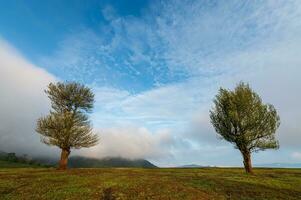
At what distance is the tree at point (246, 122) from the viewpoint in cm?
5269

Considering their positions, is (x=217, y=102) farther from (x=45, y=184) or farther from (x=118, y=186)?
(x=45, y=184)

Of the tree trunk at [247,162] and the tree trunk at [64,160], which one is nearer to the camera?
the tree trunk at [247,162]

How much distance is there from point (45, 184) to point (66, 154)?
86.8 feet

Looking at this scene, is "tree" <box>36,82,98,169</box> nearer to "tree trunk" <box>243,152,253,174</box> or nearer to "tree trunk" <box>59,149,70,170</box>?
"tree trunk" <box>59,149,70,170</box>

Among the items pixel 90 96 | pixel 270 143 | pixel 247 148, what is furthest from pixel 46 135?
pixel 270 143

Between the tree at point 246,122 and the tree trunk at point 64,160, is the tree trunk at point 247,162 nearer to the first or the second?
the tree at point 246,122

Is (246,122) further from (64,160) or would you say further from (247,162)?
(64,160)

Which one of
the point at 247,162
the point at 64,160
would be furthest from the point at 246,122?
the point at 64,160

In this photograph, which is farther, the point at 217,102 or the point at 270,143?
the point at 217,102

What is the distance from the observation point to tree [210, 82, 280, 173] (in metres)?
52.7

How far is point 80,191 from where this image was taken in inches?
1068

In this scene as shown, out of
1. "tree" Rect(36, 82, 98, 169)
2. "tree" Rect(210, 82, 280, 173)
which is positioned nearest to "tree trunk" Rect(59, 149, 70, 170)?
"tree" Rect(36, 82, 98, 169)

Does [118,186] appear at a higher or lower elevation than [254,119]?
lower

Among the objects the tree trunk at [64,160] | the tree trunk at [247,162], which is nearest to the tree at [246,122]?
the tree trunk at [247,162]
